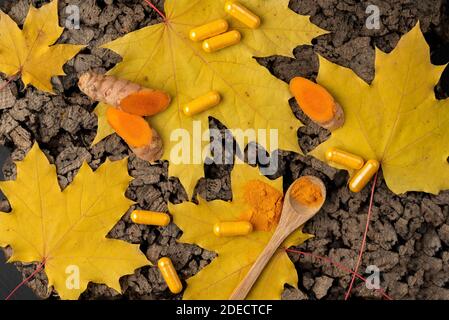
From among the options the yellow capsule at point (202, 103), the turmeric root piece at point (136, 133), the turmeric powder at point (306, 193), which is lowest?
the turmeric powder at point (306, 193)

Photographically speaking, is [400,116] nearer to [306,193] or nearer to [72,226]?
[306,193]

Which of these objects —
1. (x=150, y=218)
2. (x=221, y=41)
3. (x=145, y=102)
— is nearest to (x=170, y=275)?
(x=150, y=218)

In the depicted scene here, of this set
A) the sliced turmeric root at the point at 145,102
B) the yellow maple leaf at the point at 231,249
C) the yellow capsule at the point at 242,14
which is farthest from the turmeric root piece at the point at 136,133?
the yellow capsule at the point at 242,14

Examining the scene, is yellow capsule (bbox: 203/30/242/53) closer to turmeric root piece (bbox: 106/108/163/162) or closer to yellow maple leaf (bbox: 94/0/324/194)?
yellow maple leaf (bbox: 94/0/324/194)

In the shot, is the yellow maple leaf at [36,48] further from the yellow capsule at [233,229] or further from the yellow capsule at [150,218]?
the yellow capsule at [233,229]

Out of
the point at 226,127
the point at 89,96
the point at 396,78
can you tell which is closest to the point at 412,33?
the point at 396,78

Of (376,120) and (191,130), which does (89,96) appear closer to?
(191,130)
